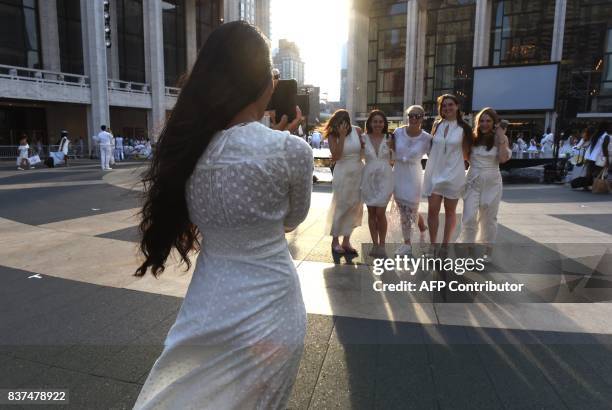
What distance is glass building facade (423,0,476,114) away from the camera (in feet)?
169

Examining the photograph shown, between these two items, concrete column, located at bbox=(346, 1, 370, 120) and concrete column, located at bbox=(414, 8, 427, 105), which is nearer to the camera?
concrete column, located at bbox=(414, 8, 427, 105)

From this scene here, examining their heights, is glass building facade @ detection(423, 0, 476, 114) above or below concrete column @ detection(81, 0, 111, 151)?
above

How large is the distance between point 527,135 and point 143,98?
34960 millimetres

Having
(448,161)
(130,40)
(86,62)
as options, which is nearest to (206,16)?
(130,40)

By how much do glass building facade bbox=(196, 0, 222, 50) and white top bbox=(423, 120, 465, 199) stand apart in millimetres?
45245

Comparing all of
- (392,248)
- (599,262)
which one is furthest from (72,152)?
(599,262)

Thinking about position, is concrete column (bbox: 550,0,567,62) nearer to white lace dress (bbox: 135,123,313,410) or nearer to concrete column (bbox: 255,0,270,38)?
concrete column (bbox: 255,0,270,38)

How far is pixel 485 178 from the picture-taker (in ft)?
18.2

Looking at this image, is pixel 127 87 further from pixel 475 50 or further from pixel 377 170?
pixel 377 170

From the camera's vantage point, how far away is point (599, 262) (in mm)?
5590

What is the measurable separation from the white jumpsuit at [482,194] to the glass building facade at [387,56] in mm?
50869

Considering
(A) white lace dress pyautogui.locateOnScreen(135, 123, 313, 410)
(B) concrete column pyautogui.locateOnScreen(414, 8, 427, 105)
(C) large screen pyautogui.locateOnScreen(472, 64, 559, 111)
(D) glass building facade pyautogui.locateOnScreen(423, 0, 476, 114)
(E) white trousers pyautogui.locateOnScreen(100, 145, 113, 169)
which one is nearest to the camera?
(A) white lace dress pyautogui.locateOnScreen(135, 123, 313, 410)

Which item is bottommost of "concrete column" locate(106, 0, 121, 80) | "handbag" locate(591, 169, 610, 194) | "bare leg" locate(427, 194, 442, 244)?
"handbag" locate(591, 169, 610, 194)

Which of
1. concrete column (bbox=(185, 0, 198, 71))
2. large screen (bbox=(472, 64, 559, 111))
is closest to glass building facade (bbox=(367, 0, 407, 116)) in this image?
concrete column (bbox=(185, 0, 198, 71))
